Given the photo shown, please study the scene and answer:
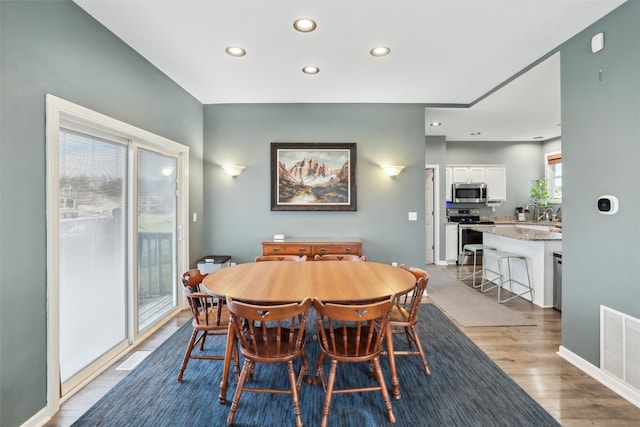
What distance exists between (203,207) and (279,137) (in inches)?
59.4

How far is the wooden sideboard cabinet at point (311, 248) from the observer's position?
3879 millimetres

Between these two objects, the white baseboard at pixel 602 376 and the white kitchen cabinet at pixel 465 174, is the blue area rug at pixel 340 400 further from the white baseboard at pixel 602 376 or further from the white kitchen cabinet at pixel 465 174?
the white kitchen cabinet at pixel 465 174

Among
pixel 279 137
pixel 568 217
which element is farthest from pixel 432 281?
pixel 279 137

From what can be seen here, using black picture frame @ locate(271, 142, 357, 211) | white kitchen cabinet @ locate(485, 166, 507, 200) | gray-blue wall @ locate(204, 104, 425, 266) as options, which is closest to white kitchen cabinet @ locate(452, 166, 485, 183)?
white kitchen cabinet @ locate(485, 166, 507, 200)

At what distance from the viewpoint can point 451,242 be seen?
652cm

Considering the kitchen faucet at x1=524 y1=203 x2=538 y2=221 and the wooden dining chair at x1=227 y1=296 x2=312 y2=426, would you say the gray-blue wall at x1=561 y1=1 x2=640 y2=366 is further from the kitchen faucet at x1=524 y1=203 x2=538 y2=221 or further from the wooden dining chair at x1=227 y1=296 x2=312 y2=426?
the kitchen faucet at x1=524 y1=203 x2=538 y2=221

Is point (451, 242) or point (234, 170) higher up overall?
point (234, 170)

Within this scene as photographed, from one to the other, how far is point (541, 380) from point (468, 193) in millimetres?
5010

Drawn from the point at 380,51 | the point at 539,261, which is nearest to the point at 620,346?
the point at 539,261

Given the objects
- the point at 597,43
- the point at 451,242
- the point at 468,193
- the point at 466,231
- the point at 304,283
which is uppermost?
the point at 597,43

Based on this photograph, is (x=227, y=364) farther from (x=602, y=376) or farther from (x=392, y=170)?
(x=392, y=170)

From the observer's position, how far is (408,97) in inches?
159

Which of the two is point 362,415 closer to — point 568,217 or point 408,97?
point 568,217

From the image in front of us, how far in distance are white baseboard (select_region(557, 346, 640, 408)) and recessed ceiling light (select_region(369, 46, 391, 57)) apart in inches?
124
